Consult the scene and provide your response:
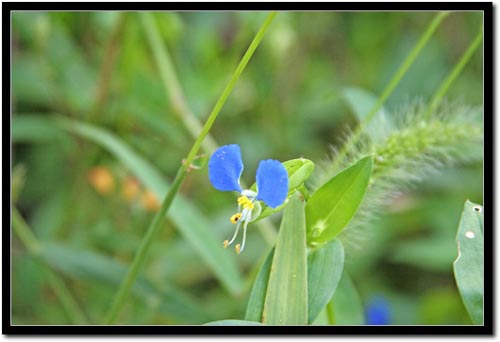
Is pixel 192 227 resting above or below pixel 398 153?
above

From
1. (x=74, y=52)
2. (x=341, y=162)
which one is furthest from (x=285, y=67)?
(x=341, y=162)

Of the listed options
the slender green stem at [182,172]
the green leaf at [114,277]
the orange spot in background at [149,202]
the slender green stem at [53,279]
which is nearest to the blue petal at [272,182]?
the slender green stem at [182,172]

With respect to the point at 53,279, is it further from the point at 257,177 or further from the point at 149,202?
the point at 257,177

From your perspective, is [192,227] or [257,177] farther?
[192,227]

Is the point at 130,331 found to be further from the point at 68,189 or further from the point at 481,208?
the point at 68,189

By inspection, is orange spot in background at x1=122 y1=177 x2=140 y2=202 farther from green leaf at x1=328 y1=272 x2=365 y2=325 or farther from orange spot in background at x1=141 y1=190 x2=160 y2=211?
green leaf at x1=328 y1=272 x2=365 y2=325

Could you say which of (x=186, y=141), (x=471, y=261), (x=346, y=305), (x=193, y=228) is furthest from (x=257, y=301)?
(x=186, y=141)
